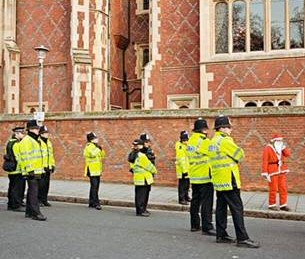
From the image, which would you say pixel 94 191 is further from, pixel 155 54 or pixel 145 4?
pixel 145 4

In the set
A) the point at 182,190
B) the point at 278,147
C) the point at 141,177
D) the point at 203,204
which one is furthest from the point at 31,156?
the point at 278,147

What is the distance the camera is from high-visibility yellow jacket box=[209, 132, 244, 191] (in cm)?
710

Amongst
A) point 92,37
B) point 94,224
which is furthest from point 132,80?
point 94,224

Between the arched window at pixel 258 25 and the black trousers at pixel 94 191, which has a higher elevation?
the arched window at pixel 258 25

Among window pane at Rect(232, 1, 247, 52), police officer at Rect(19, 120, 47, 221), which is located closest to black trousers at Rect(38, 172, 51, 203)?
police officer at Rect(19, 120, 47, 221)

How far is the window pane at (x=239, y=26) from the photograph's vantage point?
19.1 meters

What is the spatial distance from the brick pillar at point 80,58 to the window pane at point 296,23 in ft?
28.7

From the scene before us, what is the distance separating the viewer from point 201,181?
8.27 meters

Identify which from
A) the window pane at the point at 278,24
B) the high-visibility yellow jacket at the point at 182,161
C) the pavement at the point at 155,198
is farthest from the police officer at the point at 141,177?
the window pane at the point at 278,24

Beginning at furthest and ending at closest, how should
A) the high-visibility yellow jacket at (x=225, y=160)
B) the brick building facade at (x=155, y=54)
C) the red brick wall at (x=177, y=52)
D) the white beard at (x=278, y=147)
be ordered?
the red brick wall at (x=177, y=52), the brick building facade at (x=155, y=54), the white beard at (x=278, y=147), the high-visibility yellow jacket at (x=225, y=160)

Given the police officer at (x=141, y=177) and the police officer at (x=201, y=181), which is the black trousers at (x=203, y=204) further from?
the police officer at (x=141, y=177)

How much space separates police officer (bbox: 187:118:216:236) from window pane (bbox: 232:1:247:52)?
37.6 ft

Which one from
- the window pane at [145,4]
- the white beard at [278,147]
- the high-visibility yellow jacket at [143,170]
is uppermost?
the window pane at [145,4]

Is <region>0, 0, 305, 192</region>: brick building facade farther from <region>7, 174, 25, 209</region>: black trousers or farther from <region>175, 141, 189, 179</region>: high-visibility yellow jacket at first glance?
<region>7, 174, 25, 209</region>: black trousers
